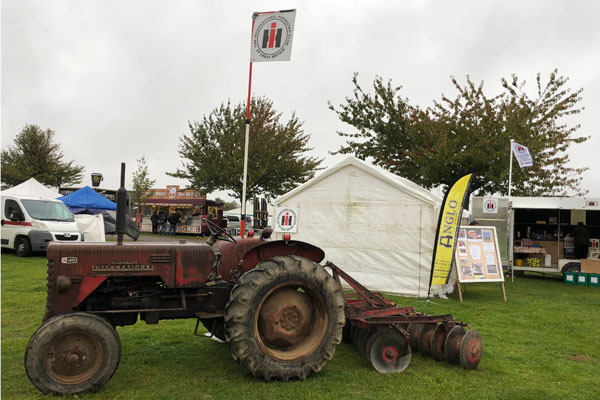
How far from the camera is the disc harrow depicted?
4.60 metres

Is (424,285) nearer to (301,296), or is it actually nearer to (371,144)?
(301,296)

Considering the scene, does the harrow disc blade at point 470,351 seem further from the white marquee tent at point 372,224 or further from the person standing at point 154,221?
the person standing at point 154,221

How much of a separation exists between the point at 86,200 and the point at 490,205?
1684 centimetres

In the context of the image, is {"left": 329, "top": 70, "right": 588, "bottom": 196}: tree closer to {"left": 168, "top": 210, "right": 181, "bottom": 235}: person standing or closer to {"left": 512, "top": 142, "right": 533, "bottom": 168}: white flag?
{"left": 512, "top": 142, "right": 533, "bottom": 168}: white flag

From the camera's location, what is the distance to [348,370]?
4.59m

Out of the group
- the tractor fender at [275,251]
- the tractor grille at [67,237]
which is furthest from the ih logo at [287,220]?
the tractor grille at [67,237]

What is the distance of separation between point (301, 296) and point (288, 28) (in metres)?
7.19

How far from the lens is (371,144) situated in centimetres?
2206

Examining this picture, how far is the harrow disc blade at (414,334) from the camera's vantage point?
17.0 feet

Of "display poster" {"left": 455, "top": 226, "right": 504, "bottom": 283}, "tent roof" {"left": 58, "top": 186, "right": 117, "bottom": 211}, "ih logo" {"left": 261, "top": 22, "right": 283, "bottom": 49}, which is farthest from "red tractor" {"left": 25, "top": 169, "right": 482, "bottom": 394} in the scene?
"tent roof" {"left": 58, "top": 186, "right": 117, "bottom": 211}

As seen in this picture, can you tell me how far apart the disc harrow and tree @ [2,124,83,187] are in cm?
3868

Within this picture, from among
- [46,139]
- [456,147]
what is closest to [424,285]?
[456,147]

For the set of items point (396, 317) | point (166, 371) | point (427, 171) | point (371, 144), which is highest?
point (371, 144)

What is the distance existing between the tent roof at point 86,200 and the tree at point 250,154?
7515mm
